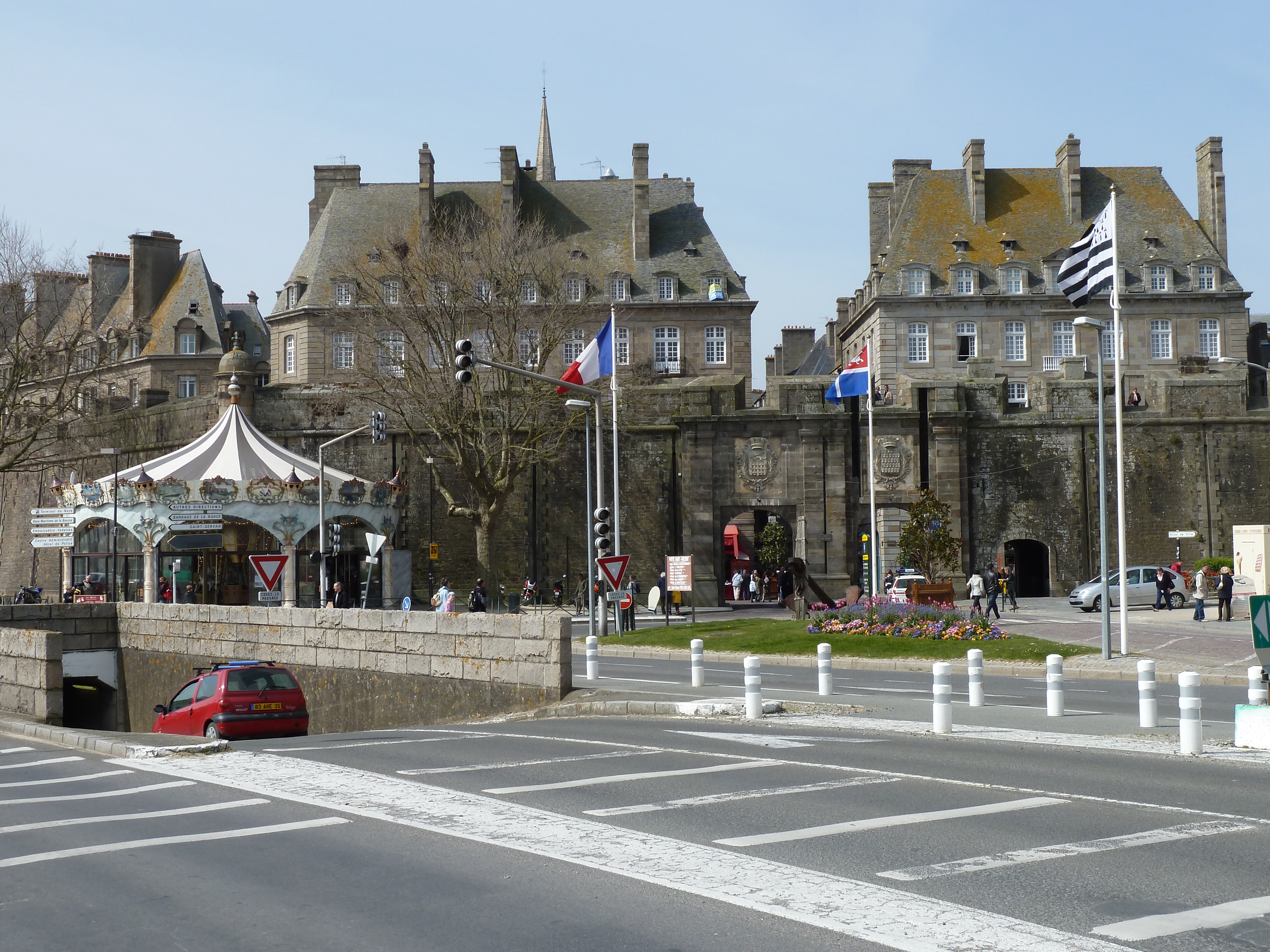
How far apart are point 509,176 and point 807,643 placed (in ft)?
140

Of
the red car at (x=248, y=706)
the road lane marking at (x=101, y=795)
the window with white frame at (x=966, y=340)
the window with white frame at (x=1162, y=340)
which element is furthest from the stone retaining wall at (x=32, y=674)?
the window with white frame at (x=1162, y=340)

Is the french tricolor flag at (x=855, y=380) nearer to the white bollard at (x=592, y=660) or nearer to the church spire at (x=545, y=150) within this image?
the white bollard at (x=592, y=660)

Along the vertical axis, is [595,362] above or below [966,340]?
below

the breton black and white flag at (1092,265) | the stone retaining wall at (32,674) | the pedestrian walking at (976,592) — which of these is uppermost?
the breton black and white flag at (1092,265)

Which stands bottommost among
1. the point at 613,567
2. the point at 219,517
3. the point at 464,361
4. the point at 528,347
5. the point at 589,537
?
the point at 613,567

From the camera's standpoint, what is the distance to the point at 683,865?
7.46m

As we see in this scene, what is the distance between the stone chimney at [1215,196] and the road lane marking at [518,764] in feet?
202

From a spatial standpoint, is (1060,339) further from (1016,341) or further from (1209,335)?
(1209,335)

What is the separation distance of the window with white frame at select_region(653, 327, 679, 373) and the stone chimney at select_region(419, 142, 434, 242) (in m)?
12.3

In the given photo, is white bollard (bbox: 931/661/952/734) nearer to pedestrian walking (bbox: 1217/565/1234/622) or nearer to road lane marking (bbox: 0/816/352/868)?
road lane marking (bbox: 0/816/352/868)

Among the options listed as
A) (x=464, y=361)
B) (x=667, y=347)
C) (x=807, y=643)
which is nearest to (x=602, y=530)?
(x=807, y=643)

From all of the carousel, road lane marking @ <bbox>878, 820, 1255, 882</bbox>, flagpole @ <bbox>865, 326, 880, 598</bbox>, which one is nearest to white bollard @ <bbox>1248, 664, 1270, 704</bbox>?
road lane marking @ <bbox>878, 820, 1255, 882</bbox>

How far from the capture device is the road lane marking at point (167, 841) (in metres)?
8.10

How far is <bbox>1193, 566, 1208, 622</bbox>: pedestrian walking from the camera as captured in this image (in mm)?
33844
